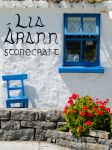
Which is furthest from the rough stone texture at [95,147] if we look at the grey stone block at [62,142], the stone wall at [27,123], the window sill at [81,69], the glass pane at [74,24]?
the glass pane at [74,24]

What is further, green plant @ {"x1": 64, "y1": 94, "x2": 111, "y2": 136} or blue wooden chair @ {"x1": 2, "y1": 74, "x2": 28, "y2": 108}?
blue wooden chair @ {"x1": 2, "y1": 74, "x2": 28, "y2": 108}

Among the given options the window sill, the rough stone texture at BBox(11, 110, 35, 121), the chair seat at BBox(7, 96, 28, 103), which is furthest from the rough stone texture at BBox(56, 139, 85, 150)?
the window sill

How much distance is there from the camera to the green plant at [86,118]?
8.95 m

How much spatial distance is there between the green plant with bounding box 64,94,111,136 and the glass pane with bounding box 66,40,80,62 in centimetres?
331

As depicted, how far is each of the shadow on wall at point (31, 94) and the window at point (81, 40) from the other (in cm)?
101

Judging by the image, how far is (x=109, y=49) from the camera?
1230cm

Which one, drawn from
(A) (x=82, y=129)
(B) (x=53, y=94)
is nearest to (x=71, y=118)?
(A) (x=82, y=129)

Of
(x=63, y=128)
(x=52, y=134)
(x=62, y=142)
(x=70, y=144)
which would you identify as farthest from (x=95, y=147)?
(x=52, y=134)

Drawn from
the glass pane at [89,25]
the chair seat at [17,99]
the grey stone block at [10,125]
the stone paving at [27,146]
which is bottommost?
the stone paving at [27,146]

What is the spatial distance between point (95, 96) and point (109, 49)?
122cm

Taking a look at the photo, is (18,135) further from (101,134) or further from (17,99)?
(17,99)

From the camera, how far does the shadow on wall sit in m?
12.3

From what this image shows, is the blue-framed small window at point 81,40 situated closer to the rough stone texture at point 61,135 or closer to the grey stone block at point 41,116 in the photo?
the grey stone block at point 41,116

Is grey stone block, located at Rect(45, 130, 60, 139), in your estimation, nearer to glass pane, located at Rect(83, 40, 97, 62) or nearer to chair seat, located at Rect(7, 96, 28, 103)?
chair seat, located at Rect(7, 96, 28, 103)
